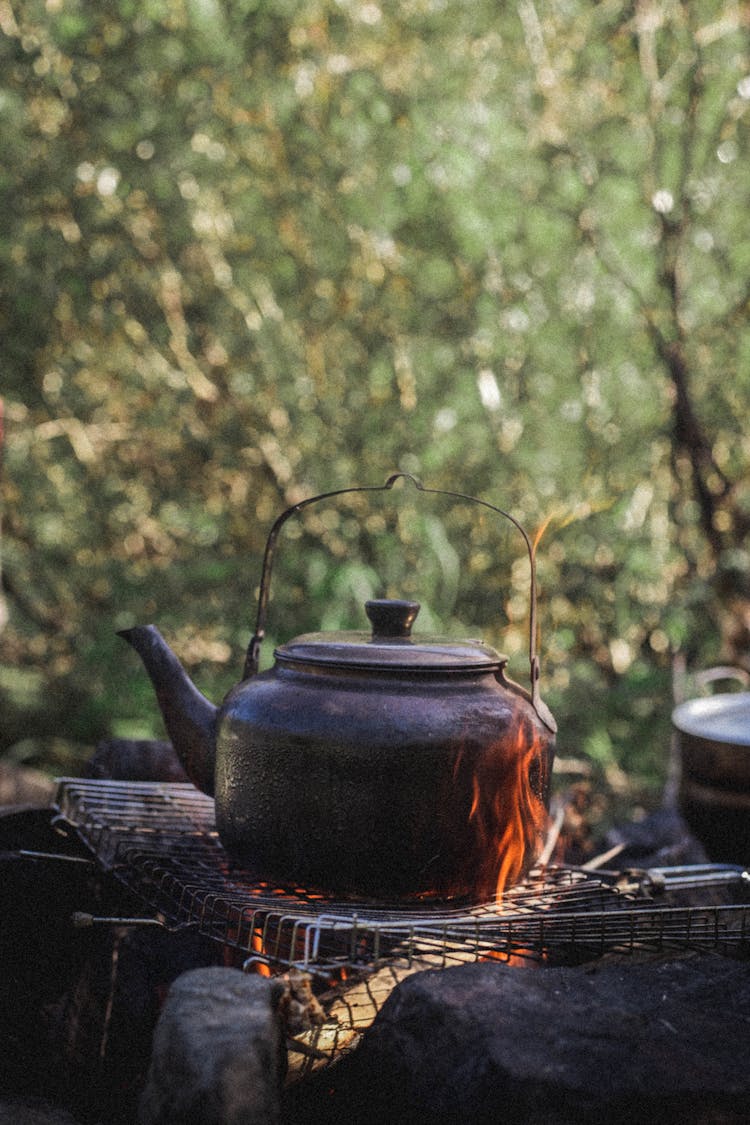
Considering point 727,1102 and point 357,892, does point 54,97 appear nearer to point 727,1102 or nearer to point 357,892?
point 357,892

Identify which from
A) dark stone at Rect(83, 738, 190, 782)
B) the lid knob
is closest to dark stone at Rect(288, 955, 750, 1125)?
the lid knob

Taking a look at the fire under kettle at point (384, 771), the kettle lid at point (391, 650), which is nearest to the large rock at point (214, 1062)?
the fire under kettle at point (384, 771)

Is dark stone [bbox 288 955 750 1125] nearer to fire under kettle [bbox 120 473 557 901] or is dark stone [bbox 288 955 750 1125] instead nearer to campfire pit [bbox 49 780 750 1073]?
campfire pit [bbox 49 780 750 1073]

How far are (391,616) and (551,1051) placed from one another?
2.99 feet

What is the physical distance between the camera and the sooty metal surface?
1.76 meters

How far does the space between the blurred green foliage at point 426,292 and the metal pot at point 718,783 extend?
1.70 m

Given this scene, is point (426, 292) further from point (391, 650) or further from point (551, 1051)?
point (551, 1051)

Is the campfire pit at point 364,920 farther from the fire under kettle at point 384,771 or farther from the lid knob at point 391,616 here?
the lid knob at point 391,616

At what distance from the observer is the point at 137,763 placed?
304 cm

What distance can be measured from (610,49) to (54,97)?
2429 mm

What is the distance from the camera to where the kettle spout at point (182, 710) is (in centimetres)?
229

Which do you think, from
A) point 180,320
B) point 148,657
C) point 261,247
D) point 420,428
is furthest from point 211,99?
point 148,657

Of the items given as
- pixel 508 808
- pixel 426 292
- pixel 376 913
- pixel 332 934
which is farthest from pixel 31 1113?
pixel 426 292

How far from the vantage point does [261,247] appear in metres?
4.74
